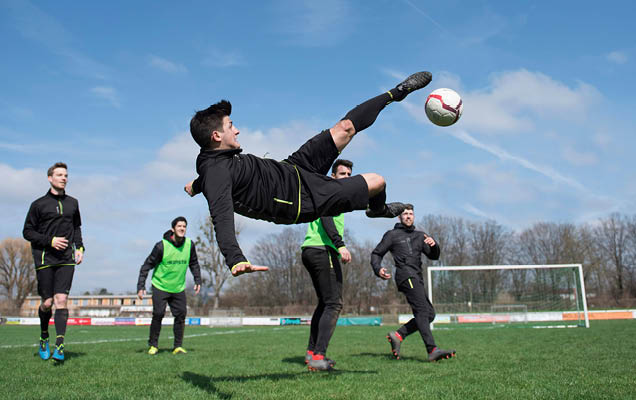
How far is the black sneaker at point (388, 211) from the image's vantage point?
4867 millimetres

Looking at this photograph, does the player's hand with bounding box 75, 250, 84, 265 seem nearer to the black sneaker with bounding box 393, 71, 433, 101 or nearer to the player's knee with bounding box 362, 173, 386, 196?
the player's knee with bounding box 362, 173, 386, 196

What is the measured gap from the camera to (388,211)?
492 centimetres

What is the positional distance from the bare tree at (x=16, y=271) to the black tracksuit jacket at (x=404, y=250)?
73009mm

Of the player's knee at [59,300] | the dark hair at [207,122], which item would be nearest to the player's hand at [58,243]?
the player's knee at [59,300]

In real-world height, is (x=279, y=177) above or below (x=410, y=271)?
above

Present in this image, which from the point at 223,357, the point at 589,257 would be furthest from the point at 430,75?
the point at 589,257

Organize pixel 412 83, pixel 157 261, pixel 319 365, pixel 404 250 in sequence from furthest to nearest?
1. pixel 157 261
2. pixel 404 250
3. pixel 319 365
4. pixel 412 83

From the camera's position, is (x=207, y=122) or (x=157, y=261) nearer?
(x=207, y=122)

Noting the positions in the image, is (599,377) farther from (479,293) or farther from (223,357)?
(479,293)

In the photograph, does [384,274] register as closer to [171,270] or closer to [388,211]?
[388,211]

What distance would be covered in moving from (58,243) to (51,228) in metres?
0.38

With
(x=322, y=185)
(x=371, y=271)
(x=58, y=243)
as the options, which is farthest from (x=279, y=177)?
(x=371, y=271)

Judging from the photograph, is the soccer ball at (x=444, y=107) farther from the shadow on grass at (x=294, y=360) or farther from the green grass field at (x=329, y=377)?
the shadow on grass at (x=294, y=360)

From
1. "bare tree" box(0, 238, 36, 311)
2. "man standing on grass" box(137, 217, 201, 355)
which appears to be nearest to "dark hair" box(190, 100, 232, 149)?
"man standing on grass" box(137, 217, 201, 355)
